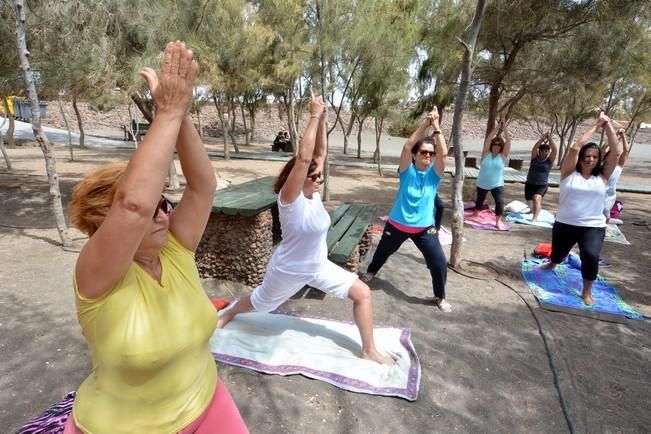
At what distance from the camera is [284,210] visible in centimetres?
260

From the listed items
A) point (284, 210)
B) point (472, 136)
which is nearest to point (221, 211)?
point (284, 210)

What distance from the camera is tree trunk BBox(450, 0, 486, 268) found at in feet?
14.5

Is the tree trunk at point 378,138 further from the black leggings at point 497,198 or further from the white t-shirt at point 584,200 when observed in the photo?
the white t-shirt at point 584,200

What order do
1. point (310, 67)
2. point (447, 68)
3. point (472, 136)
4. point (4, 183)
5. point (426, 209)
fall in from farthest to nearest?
point (472, 136), point (310, 67), point (447, 68), point (4, 183), point (426, 209)

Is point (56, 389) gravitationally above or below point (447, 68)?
below

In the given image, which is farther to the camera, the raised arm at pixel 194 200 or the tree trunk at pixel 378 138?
the tree trunk at pixel 378 138

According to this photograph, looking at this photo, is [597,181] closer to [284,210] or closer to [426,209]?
[426,209]

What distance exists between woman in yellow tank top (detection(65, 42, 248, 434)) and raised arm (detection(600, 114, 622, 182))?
390 centimetres

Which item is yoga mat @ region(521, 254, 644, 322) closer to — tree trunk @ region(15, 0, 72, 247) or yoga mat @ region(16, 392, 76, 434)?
yoga mat @ region(16, 392, 76, 434)

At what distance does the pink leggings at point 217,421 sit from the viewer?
4.16 ft

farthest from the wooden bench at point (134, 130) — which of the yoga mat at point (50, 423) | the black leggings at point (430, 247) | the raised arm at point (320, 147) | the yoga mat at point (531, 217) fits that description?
the yoga mat at point (50, 423)

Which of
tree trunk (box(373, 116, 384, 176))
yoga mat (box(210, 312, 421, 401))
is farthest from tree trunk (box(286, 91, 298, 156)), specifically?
yoga mat (box(210, 312, 421, 401))

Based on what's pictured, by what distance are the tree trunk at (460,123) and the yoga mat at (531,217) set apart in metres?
3.48

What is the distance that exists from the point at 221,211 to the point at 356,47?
7370 mm
